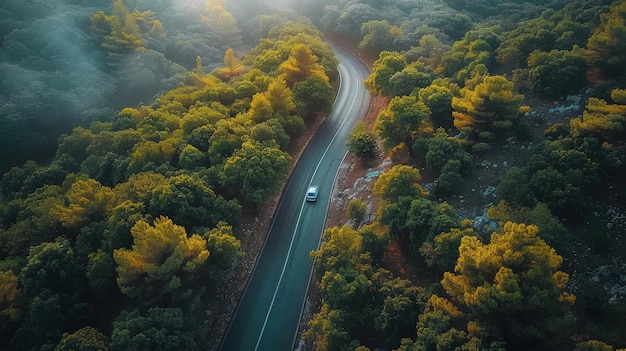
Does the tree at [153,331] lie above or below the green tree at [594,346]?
above

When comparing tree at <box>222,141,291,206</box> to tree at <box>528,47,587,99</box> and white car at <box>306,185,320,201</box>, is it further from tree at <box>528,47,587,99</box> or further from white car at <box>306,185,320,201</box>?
tree at <box>528,47,587,99</box>

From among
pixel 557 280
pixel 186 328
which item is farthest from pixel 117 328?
pixel 557 280

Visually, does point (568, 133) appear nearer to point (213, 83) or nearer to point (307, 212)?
point (307, 212)

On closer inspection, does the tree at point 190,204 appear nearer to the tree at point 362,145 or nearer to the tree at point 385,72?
the tree at point 362,145

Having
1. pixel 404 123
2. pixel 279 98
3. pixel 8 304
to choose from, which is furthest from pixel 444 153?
pixel 8 304

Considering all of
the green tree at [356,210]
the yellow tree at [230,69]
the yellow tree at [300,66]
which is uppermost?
the yellow tree at [230,69]

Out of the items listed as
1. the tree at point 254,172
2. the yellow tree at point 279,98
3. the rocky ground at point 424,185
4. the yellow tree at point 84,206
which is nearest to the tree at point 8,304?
the yellow tree at point 84,206

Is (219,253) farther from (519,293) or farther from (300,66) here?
(300,66)
